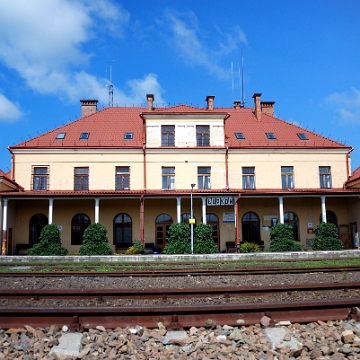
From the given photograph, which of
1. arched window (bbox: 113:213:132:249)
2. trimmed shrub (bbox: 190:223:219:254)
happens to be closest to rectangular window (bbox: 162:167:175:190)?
arched window (bbox: 113:213:132:249)

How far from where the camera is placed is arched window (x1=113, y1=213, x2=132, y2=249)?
28.8 metres

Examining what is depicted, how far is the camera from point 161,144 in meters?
30.4

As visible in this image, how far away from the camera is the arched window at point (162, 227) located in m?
28.8

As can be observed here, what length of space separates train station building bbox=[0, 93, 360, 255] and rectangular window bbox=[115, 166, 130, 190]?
0.07m

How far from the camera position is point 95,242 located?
25.0 meters

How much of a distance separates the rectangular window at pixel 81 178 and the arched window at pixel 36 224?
3080mm

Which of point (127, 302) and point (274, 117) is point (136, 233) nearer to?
point (274, 117)

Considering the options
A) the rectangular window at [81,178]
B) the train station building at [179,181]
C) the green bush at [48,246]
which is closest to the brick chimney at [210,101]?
the train station building at [179,181]

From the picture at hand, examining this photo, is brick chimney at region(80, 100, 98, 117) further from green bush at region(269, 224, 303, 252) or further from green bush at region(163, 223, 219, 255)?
green bush at region(269, 224, 303, 252)

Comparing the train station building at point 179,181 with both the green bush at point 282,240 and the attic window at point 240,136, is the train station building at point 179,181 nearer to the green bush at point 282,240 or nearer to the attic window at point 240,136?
the attic window at point 240,136

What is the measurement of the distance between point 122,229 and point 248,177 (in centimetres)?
979

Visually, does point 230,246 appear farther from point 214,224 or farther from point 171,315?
point 171,315

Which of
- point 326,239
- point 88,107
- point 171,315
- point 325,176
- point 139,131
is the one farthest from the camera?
point 88,107

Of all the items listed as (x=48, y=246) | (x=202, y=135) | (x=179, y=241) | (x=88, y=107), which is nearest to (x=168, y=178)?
(x=202, y=135)
